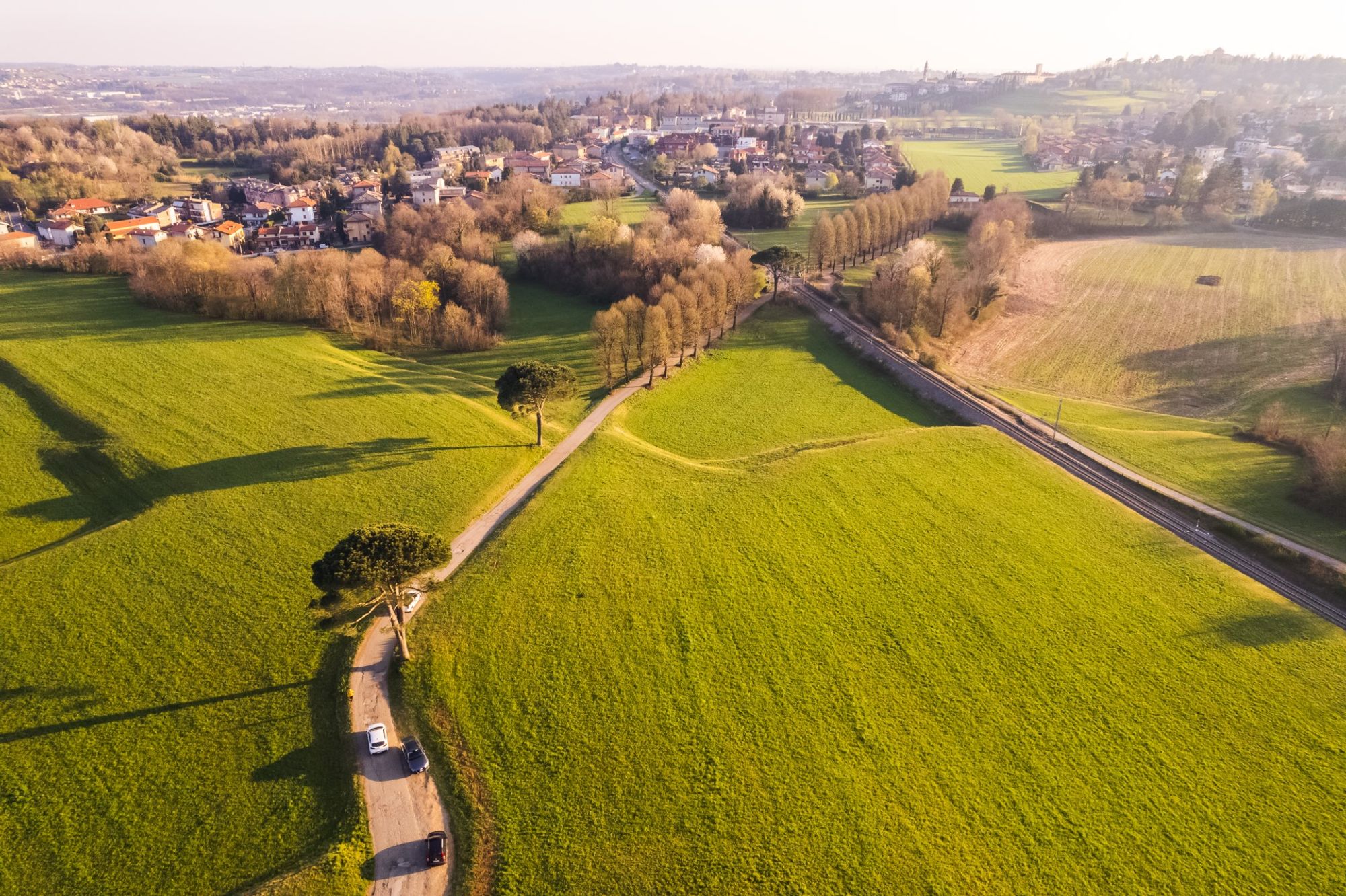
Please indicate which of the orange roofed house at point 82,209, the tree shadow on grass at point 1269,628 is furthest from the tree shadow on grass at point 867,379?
the orange roofed house at point 82,209

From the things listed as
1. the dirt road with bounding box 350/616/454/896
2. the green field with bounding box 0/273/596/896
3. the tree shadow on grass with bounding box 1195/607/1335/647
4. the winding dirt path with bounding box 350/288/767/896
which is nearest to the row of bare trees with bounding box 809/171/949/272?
the green field with bounding box 0/273/596/896

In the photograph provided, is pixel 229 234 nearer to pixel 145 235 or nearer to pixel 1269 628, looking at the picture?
pixel 145 235

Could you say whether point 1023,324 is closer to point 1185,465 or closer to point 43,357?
point 1185,465

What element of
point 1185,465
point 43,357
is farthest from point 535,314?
point 1185,465

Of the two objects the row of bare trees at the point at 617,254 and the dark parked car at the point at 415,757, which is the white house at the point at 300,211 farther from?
the dark parked car at the point at 415,757

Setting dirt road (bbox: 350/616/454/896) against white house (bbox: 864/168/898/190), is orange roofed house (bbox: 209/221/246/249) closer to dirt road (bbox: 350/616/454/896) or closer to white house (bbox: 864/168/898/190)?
dirt road (bbox: 350/616/454/896)

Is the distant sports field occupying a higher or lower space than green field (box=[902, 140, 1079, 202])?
lower

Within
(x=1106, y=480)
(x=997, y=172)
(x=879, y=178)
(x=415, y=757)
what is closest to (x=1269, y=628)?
(x=1106, y=480)
